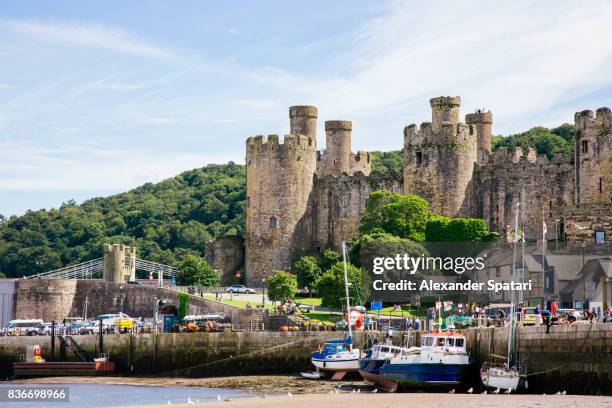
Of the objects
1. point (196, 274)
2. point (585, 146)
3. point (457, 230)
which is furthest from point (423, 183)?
point (196, 274)

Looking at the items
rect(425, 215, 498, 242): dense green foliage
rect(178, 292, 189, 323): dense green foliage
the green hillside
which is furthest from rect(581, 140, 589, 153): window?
the green hillside

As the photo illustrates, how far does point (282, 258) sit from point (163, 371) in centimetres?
2055

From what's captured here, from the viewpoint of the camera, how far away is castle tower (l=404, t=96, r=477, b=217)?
218 ft

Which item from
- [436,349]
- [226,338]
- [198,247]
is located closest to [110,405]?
[436,349]

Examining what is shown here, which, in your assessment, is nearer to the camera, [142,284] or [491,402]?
[491,402]

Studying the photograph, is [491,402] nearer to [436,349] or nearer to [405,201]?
[436,349]

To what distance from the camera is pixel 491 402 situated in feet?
102

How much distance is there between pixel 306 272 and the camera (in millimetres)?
66875

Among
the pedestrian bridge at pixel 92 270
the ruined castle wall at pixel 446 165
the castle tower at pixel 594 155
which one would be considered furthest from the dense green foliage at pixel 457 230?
the pedestrian bridge at pixel 92 270

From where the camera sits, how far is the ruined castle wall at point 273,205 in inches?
2717

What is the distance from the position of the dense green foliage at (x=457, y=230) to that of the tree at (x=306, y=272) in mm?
6024

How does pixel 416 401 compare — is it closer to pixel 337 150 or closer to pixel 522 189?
pixel 522 189

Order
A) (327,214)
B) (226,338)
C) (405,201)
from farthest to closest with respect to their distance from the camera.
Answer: (327,214) → (405,201) → (226,338)

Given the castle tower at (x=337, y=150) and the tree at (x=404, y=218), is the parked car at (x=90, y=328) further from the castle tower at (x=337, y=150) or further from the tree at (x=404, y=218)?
the castle tower at (x=337, y=150)
